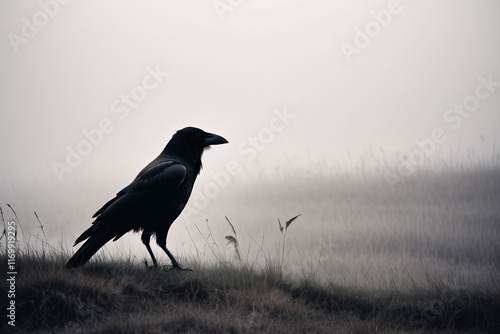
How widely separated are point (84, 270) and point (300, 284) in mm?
2253

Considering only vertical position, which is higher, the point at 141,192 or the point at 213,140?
the point at 213,140

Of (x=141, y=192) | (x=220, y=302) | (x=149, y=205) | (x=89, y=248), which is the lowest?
(x=220, y=302)

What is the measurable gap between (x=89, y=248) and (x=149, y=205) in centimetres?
76

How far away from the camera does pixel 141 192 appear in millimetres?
5250

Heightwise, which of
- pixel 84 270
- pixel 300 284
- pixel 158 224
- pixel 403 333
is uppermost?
pixel 158 224

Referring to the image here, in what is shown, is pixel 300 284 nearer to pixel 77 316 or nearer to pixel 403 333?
pixel 403 333

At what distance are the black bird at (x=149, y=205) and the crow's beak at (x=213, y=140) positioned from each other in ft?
1.03

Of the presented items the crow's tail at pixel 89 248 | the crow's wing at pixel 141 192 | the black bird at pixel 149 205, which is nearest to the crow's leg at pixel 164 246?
the black bird at pixel 149 205

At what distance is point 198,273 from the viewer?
5117mm

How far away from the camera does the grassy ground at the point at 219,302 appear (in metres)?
4.03

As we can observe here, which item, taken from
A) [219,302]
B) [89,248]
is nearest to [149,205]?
[89,248]

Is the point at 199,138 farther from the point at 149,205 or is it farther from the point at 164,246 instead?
the point at 164,246

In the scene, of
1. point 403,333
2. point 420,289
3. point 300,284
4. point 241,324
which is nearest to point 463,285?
point 420,289

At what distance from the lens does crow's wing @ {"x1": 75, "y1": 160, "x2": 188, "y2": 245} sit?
5098 mm
